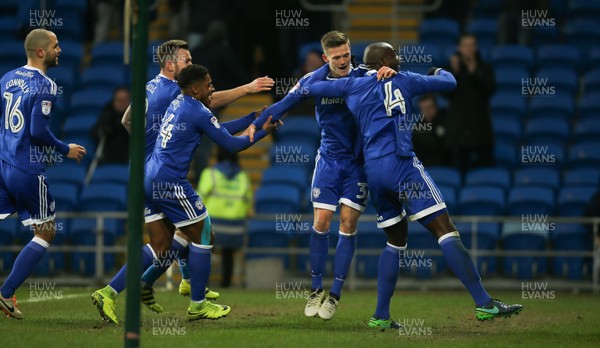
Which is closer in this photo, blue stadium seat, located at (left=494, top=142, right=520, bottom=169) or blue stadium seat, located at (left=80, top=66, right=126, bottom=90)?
blue stadium seat, located at (left=494, top=142, right=520, bottom=169)

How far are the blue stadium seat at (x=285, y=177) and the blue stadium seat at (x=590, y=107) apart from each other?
4.78 meters

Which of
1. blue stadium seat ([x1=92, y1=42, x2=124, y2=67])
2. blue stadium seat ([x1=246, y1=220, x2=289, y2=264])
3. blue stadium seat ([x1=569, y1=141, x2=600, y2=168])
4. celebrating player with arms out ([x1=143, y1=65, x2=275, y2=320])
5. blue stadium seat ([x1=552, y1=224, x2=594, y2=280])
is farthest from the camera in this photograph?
blue stadium seat ([x1=92, y1=42, x2=124, y2=67])

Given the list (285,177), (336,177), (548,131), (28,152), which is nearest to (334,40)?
(336,177)

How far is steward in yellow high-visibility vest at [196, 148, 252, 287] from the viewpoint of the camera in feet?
57.4

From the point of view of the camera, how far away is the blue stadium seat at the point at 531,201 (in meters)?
17.7

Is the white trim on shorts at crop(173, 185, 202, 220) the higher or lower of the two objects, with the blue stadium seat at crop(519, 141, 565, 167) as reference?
lower

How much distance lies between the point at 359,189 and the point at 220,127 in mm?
1782

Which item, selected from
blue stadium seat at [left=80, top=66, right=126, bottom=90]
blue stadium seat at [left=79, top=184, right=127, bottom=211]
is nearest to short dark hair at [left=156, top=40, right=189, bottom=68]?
blue stadium seat at [left=79, top=184, right=127, bottom=211]

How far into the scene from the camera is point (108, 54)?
2142 centimetres

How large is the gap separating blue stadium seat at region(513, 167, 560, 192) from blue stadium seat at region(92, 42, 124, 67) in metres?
7.68

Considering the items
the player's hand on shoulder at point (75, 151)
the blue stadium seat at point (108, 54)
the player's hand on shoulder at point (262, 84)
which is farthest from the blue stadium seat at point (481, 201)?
the player's hand on shoulder at point (75, 151)

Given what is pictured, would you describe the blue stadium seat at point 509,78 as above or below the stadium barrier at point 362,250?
above

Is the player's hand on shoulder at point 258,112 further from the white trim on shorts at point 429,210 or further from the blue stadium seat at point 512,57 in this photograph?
the blue stadium seat at point 512,57

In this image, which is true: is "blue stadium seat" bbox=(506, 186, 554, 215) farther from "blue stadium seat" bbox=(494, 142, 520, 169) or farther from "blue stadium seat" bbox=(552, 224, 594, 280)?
"blue stadium seat" bbox=(494, 142, 520, 169)
